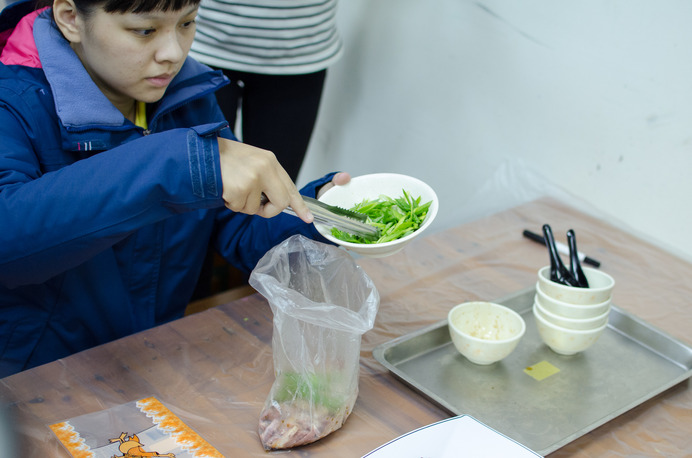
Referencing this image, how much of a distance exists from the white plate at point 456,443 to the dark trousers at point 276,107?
3.94ft

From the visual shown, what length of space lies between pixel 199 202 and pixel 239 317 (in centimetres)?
29

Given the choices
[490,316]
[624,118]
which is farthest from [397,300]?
[624,118]

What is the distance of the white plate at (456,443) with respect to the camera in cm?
80

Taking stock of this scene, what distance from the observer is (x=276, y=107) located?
1.87 meters

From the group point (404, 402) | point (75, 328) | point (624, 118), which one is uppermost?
point (624, 118)

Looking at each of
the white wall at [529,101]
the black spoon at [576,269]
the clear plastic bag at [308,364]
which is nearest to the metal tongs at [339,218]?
the clear plastic bag at [308,364]

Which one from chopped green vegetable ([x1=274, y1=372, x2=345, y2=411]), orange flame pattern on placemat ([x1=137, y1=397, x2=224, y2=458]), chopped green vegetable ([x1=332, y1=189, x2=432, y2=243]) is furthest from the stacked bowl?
orange flame pattern on placemat ([x1=137, y1=397, x2=224, y2=458])

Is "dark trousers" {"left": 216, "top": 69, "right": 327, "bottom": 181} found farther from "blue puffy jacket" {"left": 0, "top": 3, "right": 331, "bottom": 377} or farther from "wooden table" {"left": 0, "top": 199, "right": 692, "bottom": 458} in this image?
"wooden table" {"left": 0, "top": 199, "right": 692, "bottom": 458}

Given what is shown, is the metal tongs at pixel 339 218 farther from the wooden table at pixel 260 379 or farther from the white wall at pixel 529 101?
the white wall at pixel 529 101

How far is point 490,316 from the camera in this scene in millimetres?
1111

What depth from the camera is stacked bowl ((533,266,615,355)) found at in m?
1.05

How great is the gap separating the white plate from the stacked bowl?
1.00 ft

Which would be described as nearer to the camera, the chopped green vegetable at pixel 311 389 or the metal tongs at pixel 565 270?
the chopped green vegetable at pixel 311 389

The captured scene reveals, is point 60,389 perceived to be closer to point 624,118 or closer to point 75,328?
point 75,328
